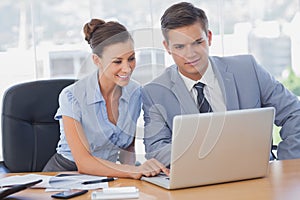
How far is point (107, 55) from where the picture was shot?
2072 millimetres

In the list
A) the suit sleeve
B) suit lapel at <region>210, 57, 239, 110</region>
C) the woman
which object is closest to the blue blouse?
the woman

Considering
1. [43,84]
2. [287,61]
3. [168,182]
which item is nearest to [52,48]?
[43,84]

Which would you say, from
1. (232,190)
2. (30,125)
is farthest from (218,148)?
(30,125)

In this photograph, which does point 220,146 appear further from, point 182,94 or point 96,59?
point 96,59

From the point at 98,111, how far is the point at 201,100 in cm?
40

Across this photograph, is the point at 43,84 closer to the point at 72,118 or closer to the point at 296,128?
the point at 72,118

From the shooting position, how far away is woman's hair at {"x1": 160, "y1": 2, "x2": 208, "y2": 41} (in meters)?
2.26

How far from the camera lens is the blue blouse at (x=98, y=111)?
2188 millimetres

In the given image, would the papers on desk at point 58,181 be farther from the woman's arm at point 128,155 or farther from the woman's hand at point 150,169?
the woman's arm at point 128,155

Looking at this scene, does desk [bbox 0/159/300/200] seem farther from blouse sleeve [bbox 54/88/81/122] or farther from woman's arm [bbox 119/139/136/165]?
blouse sleeve [bbox 54/88/81/122]

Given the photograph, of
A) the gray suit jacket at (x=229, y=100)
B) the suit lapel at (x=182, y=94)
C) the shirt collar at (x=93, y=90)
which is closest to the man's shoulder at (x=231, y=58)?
the gray suit jacket at (x=229, y=100)

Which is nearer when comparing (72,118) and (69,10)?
(72,118)

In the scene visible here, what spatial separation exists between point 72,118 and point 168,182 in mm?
521

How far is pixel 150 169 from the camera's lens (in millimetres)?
1975
